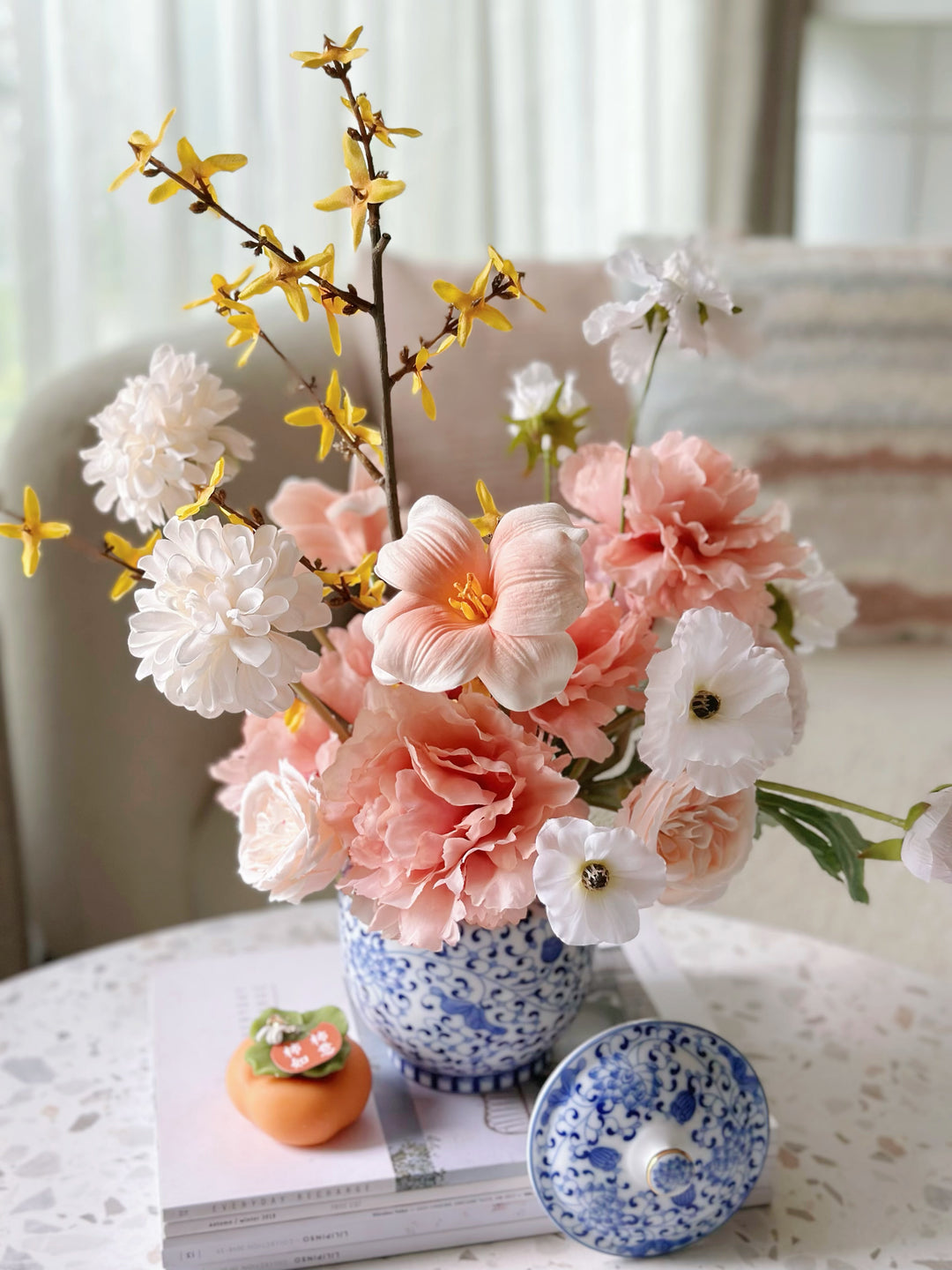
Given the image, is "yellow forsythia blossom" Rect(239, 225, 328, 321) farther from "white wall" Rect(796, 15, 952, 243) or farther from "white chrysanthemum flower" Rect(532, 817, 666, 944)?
"white wall" Rect(796, 15, 952, 243)

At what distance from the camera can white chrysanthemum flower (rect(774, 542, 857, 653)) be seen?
70 cm

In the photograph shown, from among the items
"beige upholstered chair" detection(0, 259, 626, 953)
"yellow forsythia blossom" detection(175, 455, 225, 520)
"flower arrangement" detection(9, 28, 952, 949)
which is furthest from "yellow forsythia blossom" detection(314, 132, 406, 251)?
"beige upholstered chair" detection(0, 259, 626, 953)

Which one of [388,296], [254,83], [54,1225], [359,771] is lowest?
[54,1225]

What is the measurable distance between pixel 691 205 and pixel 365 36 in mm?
748

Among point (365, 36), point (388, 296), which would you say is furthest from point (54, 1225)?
point (365, 36)

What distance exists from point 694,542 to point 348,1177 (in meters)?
0.37

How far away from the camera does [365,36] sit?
6.39ft

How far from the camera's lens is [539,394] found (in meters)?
0.69

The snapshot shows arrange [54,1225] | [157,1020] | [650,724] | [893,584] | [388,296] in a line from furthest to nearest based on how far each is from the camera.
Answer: [893,584], [388,296], [157,1020], [54,1225], [650,724]

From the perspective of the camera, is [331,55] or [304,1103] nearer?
[331,55]

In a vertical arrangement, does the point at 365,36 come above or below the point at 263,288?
above

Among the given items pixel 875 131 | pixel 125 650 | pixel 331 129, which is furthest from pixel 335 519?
pixel 875 131

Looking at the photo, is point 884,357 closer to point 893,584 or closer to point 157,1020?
point 893,584

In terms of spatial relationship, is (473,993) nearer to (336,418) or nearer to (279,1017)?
(279,1017)
